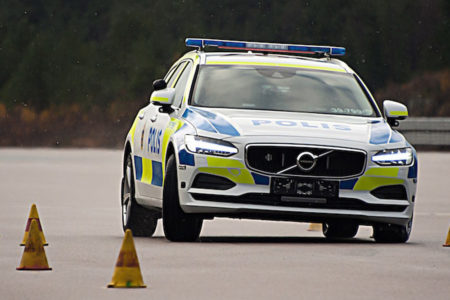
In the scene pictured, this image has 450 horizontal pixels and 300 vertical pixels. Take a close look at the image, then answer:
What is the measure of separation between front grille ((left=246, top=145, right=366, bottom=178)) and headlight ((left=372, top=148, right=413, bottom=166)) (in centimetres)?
24

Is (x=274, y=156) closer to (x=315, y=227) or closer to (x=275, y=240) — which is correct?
(x=275, y=240)

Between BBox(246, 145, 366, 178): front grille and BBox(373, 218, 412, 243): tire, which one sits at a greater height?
BBox(246, 145, 366, 178): front grille

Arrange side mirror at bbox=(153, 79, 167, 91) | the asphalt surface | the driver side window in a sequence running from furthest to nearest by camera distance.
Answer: side mirror at bbox=(153, 79, 167, 91) → the driver side window → the asphalt surface

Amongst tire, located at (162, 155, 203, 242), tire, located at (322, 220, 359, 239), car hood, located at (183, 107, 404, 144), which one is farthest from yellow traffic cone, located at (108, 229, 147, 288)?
tire, located at (322, 220, 359, 239)

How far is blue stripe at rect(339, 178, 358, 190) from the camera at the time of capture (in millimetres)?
12219

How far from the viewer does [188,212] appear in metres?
12.2

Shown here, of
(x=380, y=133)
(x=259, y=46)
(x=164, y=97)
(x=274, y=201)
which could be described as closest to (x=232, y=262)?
(x=274, y=201)

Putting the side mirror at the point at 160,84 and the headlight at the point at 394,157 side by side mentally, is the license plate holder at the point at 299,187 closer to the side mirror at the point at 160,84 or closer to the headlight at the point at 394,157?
the headlight at the point at 394,157

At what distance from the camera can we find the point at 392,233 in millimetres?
13047

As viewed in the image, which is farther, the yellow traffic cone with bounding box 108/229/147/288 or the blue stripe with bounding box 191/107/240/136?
the blue stripe with bounding box 191/107/240/136

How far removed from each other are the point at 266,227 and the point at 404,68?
5839cm

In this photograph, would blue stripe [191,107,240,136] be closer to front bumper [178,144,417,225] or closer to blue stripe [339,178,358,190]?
front bumper [178,144,417,225]

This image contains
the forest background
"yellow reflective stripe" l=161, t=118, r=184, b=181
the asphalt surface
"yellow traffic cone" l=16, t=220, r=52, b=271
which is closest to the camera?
the asphalt surface

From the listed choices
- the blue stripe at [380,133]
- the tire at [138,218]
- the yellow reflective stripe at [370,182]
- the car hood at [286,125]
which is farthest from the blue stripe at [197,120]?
the tire at [138,218]
